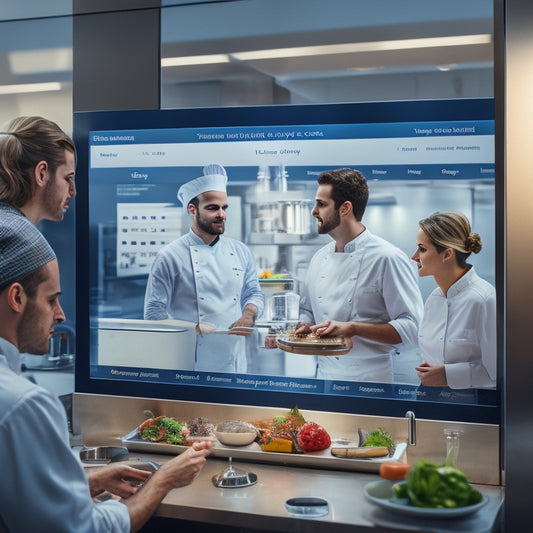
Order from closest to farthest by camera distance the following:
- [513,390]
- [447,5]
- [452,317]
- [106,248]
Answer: [513,390], [452,317], [447,5], [106,248]

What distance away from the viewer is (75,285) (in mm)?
2803

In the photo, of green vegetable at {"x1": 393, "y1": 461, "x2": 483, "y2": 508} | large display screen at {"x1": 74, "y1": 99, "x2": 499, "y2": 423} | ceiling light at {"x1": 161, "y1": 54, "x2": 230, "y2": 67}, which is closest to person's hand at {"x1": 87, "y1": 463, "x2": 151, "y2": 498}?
large display screen at {"x1": 74, "y1": 99, "x2": 499, "y2": 423}

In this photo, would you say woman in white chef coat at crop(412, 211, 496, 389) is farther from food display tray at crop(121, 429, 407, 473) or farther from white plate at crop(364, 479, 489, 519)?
white plate at crop(364, 479, 489, 519)

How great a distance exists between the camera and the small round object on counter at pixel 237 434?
2.40 m

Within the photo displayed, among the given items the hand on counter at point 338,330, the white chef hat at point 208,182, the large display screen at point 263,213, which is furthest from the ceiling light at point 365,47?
the hand on counter at point 338,330

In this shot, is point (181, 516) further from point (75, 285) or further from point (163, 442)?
point (75, 285)

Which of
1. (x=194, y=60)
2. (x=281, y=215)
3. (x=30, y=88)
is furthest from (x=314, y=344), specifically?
(x=30, y=88)

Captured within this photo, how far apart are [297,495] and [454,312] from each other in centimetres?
74

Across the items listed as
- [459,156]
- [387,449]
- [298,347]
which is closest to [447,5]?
[459,156]

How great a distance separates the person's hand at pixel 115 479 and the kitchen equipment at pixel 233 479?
0.76 ft

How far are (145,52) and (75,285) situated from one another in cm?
93

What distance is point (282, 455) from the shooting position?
234 cm

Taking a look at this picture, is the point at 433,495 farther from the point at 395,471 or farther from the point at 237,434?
the point at 237,434

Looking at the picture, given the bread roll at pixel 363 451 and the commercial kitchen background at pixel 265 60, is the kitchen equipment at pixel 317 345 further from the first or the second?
the commercial kitchen background at pixel 265 60
